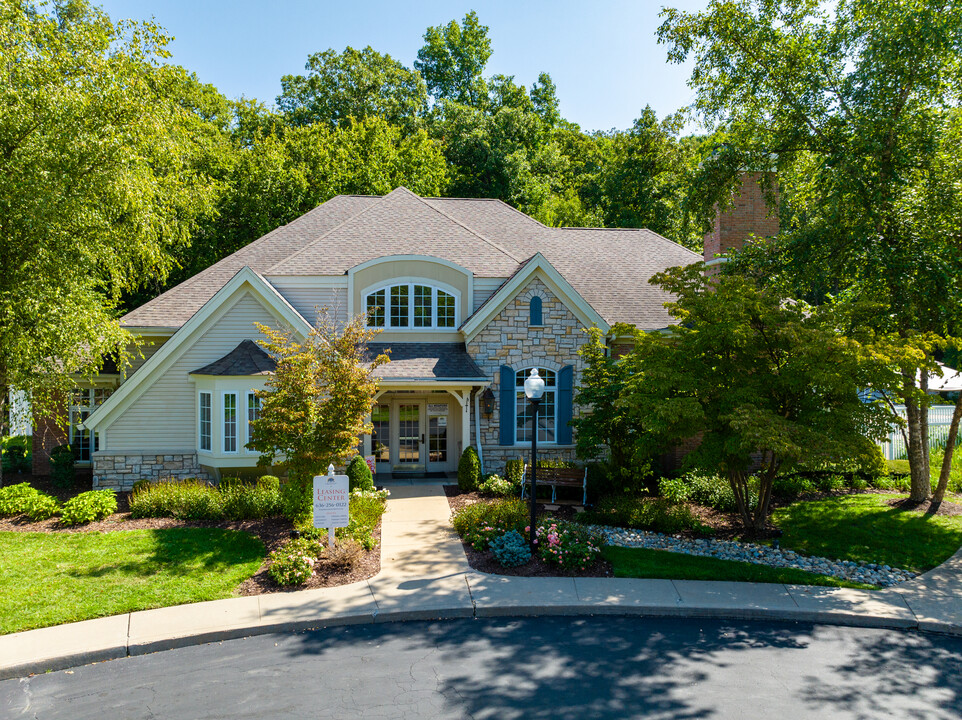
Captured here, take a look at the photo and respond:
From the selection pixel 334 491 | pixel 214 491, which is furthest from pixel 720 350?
pixel 214 491

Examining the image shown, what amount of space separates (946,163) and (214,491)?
52.5 ft

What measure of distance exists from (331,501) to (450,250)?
9.90 metres

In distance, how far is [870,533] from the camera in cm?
1270

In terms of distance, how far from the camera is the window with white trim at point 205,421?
52.1 ft

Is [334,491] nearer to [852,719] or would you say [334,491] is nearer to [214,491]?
[214,491]

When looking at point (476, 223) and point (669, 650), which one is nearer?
point (669, 650)

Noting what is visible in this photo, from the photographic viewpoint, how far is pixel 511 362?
1744cm

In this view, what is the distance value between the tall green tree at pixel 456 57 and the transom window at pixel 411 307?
36.1m

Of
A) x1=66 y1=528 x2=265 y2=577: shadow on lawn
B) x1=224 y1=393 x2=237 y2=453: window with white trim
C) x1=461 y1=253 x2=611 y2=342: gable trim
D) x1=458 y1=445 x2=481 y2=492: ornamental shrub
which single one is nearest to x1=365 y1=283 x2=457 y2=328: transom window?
x1=461 y1=253 x2=611 y2=342: gable trim

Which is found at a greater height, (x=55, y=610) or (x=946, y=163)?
(x=946, y=163)

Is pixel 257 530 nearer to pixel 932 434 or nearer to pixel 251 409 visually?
pixel 251 409

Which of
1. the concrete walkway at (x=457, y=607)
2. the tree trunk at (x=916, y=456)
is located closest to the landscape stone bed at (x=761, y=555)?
the concrete walkway at (x=457, y=607)

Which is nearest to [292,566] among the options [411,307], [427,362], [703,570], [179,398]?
[703,570]

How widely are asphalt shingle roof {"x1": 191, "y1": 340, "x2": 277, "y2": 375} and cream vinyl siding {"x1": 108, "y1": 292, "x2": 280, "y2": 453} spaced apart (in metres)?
0.38
